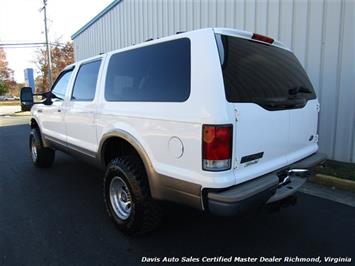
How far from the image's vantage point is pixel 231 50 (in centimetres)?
263

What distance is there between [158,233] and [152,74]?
1.68 meters

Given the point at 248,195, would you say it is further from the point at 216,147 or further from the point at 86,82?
the point at 86,82

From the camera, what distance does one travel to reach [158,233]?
3312 millimetres

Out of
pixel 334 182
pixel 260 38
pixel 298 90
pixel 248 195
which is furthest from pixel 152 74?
pixel 334 182

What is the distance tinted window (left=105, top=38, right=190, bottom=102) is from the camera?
2.66 metres

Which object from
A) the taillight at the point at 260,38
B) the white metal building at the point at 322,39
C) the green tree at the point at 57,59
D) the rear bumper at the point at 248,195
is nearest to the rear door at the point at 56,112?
the taillight at the point at 260,38

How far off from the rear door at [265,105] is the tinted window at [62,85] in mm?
3048

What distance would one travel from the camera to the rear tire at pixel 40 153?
5.86m

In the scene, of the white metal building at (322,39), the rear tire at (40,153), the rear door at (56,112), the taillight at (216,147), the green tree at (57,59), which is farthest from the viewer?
the green tree at (57,59)

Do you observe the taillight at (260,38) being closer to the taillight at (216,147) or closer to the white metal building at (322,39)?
the taillight at (216,147)

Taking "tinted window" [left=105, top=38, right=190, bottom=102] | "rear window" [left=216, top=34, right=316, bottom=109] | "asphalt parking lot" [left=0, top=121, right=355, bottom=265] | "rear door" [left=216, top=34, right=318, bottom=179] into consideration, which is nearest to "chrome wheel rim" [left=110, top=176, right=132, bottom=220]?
"asphalt parking lot" [left=0, top=121, right=355, bottom=265]

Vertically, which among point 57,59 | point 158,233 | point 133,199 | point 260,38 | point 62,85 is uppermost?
point 57,59

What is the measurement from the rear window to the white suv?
0.04ft

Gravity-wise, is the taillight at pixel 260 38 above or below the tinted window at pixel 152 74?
above
